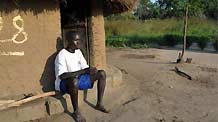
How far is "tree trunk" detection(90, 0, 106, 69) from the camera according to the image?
8.32m

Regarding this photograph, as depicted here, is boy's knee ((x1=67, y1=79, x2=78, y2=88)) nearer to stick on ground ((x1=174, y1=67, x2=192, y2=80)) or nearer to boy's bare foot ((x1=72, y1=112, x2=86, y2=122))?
boy's bare foot ((x1=72, y1=112, x2=86, y2=122))

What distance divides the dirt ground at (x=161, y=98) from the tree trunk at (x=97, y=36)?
0.70m

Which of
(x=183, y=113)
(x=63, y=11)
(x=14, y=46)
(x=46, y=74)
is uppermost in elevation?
(x=63, y=11)

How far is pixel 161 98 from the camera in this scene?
813cm

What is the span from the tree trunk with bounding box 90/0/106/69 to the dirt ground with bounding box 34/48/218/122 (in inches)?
27.5

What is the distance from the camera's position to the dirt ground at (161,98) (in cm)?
696

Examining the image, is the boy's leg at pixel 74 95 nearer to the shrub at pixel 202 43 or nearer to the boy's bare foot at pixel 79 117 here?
the boy's bare foot at pixel 79 117

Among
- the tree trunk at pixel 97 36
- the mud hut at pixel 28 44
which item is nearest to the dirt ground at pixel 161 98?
the tree trunk at pixel 97 36

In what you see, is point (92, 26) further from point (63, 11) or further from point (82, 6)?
point (63, 11)

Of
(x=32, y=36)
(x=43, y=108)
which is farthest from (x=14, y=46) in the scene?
(x=43, y=108)

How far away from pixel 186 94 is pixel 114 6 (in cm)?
218

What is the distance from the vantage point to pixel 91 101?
24.1ft

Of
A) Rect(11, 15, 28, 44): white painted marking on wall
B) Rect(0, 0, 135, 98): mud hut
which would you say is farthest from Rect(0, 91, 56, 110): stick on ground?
Rect(11, 15, 28, 44): white painted marking on wall

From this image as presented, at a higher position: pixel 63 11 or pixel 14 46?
pixel 63 11
